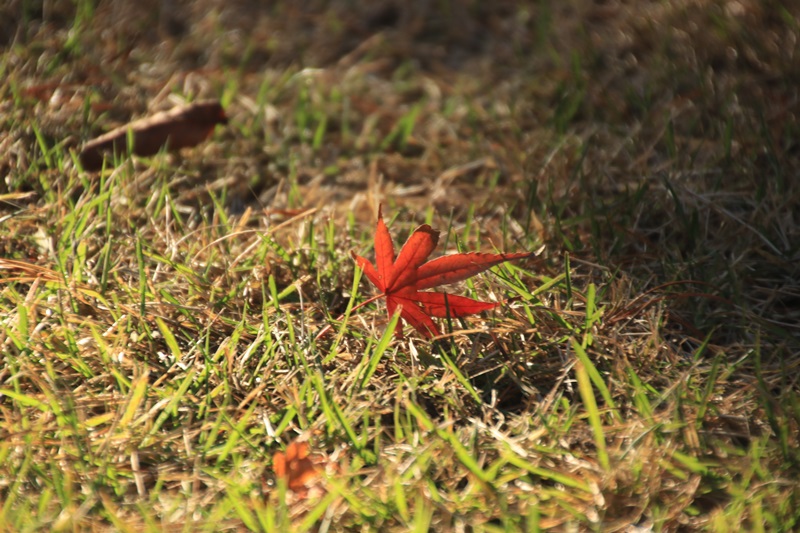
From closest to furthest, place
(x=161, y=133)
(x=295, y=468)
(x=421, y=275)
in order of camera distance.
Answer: (x=295, y=468) < (x=421, y=275) < (x=161, y=133)

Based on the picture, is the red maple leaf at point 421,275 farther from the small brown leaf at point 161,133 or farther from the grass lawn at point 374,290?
the small brown leaf at point 161,133

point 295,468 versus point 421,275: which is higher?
point 421,275

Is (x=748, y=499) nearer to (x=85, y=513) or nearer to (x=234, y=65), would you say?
(x=85, y=513)

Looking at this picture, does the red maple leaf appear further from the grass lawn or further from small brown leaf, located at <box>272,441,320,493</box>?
small brown leaf, located at <box>272,441,320,493</box>

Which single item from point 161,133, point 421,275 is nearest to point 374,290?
point 421,275

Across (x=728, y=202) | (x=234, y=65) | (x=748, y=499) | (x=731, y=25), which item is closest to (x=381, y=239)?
(x=748, y=499)

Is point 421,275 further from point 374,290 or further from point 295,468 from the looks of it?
point 295,468

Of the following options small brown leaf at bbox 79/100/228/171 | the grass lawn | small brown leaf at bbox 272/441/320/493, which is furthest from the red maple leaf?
small brown leaf at bbox 79/100/228/171
